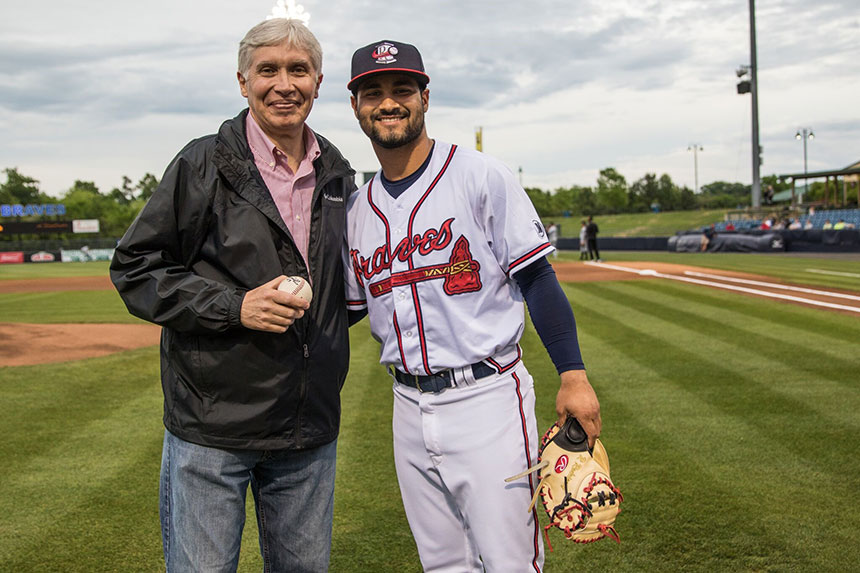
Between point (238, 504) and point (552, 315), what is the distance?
1149mm

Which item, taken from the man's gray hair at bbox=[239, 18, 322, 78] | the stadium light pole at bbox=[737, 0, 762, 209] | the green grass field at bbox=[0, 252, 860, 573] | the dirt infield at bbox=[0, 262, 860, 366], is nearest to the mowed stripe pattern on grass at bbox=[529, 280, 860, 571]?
the green grass field at bbox=[0, 252, 860, 573]

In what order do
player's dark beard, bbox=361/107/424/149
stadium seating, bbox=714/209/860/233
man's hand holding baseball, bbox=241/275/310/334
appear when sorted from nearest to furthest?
1. man's hand holding baseball, bbox=241/275/310/334
2. player's dark beard, bbox=361/107/424/149
3. stadium seating, bbox=714/209/860/233

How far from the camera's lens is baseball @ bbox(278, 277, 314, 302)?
2.05m

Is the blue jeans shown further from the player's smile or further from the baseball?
the player's smile

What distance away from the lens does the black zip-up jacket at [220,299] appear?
2104 mm

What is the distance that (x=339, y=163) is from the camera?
8.14 ft

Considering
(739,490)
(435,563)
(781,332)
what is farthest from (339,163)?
(781,332)

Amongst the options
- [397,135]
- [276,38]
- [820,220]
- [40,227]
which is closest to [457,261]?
[397,135]

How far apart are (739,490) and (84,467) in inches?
160

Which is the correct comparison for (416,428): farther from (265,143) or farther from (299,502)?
(265,143)

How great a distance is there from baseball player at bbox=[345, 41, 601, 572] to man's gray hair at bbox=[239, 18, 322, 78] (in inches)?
7.3

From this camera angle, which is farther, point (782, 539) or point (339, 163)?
point (782, 539)

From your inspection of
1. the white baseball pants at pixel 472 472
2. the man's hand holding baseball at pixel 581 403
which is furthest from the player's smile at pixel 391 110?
the man's hand holding baseball at pixel 581 403

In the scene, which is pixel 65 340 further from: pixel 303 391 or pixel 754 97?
pixel 754 97
